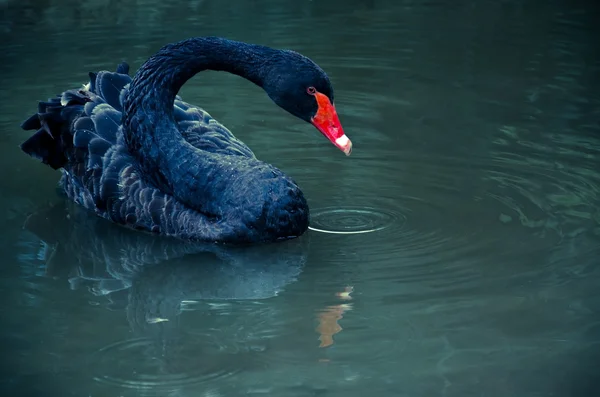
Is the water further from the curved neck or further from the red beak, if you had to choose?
the red beak

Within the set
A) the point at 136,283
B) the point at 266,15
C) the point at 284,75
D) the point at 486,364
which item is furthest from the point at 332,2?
the point at 486,364

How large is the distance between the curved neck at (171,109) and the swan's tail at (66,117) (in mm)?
320

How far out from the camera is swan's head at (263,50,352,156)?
504 centimetres

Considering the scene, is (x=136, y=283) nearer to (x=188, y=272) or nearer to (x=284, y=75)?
(x=188, y=272)

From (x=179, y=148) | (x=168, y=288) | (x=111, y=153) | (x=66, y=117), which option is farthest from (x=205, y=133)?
(x=168, y=288)

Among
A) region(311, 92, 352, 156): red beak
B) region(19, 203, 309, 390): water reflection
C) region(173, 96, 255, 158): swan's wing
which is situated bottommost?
region(19, 203, 309, 390): water reflection

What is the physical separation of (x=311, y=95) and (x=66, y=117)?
1.49 m

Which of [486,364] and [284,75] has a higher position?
[284,75]

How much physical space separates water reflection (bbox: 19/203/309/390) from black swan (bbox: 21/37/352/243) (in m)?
0.11

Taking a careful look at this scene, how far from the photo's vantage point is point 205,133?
5715 mm

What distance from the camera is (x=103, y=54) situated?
347 inches

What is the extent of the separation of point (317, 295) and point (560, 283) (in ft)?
3.25

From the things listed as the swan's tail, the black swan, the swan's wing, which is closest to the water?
the black swan

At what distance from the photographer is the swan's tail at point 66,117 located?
5777 mm
